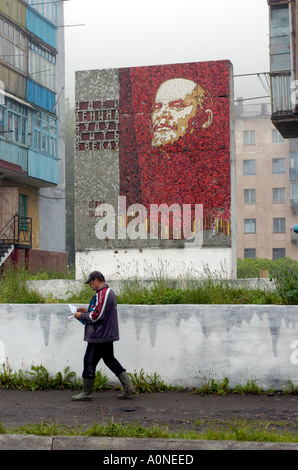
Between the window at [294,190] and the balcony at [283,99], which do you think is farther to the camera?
the window at [294,190]

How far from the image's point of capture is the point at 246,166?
205ft

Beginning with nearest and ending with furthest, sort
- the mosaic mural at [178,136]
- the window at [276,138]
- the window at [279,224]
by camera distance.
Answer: the mosaic mural at [178,136], the window at [279,224], the window at [276,138]

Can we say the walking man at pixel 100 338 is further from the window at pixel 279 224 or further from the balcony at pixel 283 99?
the window at pixel 279 224

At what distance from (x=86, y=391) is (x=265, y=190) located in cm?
5507

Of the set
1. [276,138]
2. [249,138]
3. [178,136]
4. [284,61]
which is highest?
[249,138]

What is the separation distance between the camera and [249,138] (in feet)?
206

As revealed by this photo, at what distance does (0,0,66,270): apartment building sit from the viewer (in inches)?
1067

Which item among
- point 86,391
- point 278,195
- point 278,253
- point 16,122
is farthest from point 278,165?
point 86,391

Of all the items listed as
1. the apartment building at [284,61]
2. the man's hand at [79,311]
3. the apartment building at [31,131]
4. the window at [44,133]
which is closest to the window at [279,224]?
the apartment building at [31,131]

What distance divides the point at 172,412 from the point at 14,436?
6.47ft

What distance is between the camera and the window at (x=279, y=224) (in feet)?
199

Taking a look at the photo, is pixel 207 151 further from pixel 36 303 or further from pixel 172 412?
pixel 172 412

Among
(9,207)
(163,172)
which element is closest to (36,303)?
(163,172)

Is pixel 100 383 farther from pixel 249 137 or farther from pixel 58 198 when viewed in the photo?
pixel 249 137
